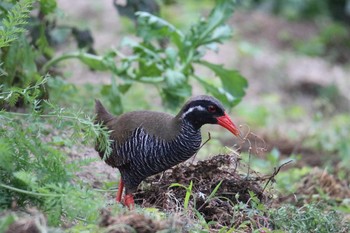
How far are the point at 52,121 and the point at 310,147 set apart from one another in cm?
463

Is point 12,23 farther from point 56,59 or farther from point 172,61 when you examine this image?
point 172,61

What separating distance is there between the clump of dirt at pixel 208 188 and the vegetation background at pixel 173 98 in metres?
0.08

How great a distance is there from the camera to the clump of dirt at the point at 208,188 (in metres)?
5.26

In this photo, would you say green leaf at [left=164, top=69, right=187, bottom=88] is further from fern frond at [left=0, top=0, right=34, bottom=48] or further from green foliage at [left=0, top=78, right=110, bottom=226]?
fern frond at [left=0, top=0, right=34, bottom=48]

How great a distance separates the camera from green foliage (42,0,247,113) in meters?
7.36

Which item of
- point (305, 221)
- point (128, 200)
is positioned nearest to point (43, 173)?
point (128, 200)

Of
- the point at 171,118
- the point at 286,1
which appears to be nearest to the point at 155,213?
the point at 171,118

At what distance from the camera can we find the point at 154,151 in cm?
534

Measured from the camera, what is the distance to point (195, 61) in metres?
7.50

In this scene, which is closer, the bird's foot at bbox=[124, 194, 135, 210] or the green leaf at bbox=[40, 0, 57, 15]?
the bird's foot at bbox=[124, 194, 135, 210]

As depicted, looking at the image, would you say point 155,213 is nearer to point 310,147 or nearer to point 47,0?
point 47,0

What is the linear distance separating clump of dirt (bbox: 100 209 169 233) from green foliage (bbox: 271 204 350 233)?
3.86 feet

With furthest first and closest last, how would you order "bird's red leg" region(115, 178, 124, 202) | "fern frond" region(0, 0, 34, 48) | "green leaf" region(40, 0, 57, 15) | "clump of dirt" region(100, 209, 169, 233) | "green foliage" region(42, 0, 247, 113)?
"green foliage" region(42, 0, 247, 113), "green leaf" region(40, 0, 57, 15), "bird's red leg" region(115, 178, 124, 202), "fern frond" region(0, 0, 34, 48), "clump of dirt" region(100, 209, 169, 233)

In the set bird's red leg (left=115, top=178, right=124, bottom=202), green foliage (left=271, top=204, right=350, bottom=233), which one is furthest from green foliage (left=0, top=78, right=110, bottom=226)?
green foliage (left=271, top=204, right=350, bottom=233)
